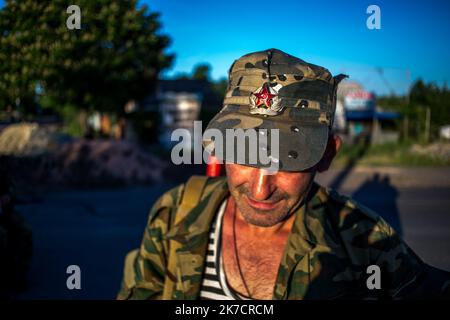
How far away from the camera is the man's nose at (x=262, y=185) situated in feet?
4.59

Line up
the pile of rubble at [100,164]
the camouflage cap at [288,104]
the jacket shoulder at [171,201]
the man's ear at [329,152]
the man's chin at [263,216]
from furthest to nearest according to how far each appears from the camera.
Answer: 1. the pile of rubble at [100,164]
2. the jacket shoulder at [171,201]
3. the man's ear at [329,152]
4. the man's chin at [263,216]
5. the camouflage cap at [288,104]

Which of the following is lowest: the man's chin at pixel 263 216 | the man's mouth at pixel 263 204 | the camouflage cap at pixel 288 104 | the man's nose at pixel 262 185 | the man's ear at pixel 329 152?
the man's chin at pixel 263 216

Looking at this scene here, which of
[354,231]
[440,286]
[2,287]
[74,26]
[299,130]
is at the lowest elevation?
[2,287]

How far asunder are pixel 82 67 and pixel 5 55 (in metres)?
0.27

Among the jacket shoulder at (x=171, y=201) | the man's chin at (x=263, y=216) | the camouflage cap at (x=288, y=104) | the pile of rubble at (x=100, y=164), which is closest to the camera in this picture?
the camouflage cap at (x=288, y=104)

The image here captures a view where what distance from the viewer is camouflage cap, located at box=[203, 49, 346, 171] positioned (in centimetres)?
135

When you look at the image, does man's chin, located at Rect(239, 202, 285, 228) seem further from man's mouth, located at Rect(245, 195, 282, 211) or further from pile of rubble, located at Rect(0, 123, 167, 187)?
pile of rubble, located at Rect(0, 123, 167, 187)

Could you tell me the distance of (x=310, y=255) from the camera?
4.89 feet

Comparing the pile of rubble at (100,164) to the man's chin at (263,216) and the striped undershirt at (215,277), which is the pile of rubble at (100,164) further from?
the man's chin at (263,216)

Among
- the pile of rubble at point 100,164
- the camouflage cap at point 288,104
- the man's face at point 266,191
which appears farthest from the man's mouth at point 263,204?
the pile of rubble at point 100,164

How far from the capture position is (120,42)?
57.5 inches

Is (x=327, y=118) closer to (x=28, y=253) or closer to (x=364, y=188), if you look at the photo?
(x=28, y=253)
